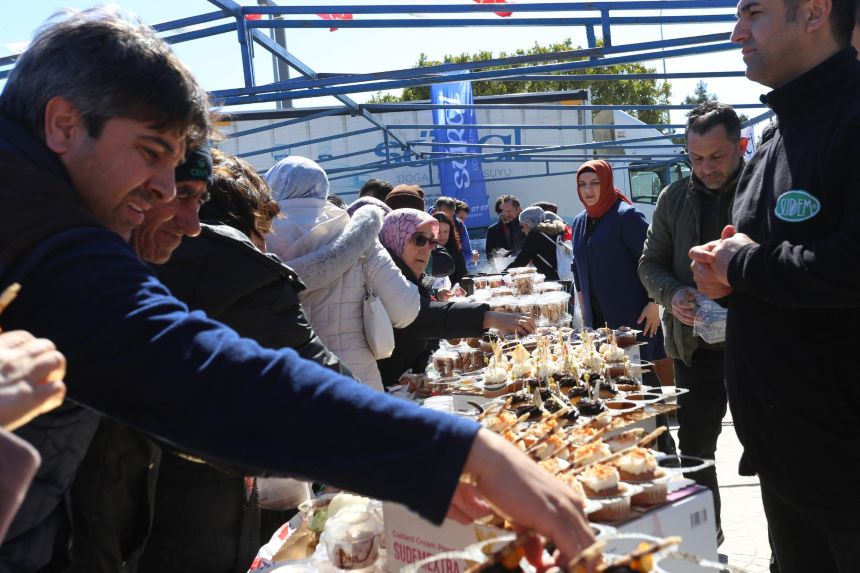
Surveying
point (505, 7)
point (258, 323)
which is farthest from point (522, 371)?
point (505, 7)

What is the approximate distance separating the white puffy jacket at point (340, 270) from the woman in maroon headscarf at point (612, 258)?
201 cm

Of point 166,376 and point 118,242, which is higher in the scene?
point 118,242

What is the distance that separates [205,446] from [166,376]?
12 centimetres

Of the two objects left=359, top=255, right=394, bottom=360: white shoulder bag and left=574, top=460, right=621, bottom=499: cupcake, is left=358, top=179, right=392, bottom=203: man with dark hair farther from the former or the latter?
left=574, top=460, right=621, bottom=499: cupcake

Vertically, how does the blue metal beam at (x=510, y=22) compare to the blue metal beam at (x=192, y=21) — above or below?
below

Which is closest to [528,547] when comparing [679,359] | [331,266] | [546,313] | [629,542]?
[629,542]

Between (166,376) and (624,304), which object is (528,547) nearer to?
(166,376)

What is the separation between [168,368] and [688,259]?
339cm

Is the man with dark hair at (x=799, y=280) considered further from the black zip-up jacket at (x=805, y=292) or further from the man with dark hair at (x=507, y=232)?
the man with dark hair at (x=507, y=232)

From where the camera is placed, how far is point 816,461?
2.05m

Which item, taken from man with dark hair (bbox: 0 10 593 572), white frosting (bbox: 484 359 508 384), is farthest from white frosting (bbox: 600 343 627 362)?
man with dark hair (bbox: 0 10 593 572)

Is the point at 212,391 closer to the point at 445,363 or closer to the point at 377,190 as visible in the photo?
the point at 445,363

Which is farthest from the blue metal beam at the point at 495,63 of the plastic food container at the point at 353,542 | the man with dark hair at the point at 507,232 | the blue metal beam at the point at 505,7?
the man with dark hair at the point at 507,232

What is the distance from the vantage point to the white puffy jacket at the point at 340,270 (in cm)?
363
